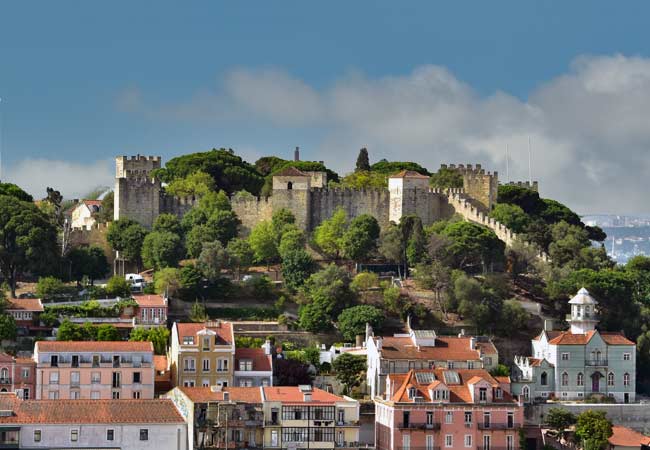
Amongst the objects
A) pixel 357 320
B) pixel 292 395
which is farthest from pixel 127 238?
pixel 292 395

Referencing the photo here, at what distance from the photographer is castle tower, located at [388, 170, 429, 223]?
96312 millimetres

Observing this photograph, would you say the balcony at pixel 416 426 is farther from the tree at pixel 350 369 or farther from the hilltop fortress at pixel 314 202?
the hilltop fortress at pixel 314 202

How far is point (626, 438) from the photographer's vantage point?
74.6 meters

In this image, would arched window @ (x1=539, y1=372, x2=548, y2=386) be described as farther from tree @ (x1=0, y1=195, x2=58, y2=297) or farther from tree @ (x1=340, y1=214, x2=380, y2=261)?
tree @ (x1=0, y1=195, x2=58, y2=297)

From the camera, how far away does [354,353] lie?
78688 millimetres

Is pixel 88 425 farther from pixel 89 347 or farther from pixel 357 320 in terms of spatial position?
pixel 357 320

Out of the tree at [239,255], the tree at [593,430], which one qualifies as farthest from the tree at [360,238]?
the tree at [593,430]

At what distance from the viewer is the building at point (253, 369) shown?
74.1m

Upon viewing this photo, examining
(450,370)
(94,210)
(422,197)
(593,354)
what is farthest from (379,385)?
(94,210)

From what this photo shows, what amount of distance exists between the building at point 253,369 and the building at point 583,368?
36.7 ft

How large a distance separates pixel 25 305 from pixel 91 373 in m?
9.58

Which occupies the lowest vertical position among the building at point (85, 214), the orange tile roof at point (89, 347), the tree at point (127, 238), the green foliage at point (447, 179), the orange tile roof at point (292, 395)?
the orange tile roof at point (292, 395)

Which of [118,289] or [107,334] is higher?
[118,289]

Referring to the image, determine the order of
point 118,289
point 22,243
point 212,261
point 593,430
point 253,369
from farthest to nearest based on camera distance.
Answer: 1. point 212,261
2. point 22,243
3. point 118,289
4. point 253,369
5. point 593,430
